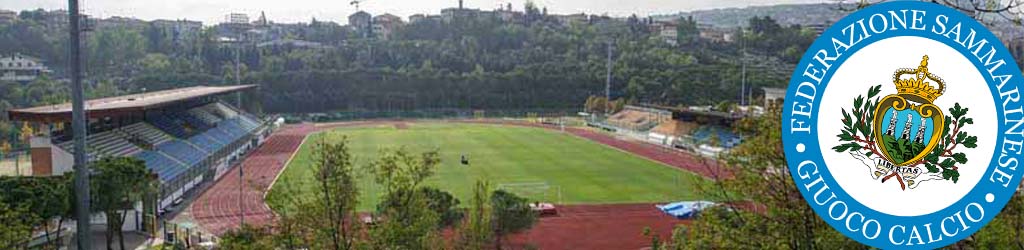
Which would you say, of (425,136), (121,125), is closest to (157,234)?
(121,125)

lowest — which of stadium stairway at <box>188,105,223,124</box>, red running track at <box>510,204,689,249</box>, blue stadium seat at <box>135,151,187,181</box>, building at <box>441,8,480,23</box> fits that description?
red running track at <box>510,204,689,249</box>

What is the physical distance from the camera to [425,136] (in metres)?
54.8

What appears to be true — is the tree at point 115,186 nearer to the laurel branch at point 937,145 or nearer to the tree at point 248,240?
the tree at point 248,240

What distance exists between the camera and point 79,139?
9.59m

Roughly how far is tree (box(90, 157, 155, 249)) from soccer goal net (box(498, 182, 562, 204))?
12821 mm

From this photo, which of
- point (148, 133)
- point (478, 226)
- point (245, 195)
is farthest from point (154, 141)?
point (478, 226)

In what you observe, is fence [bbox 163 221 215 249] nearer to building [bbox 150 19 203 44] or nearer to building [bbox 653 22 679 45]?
building [bbox 150 19 203 44]

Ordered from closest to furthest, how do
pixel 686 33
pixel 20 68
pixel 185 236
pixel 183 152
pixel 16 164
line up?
pixel 185 236 → pixel 16 164 → pixel 183 152 → pixel 20 68 → pixel 686 33

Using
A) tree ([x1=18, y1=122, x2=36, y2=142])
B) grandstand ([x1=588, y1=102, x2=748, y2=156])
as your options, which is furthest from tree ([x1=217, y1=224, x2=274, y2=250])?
tree ([x1=18, y1=122, x2=36, y2=142])

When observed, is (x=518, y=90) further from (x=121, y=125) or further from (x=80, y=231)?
(x=80, y=231)

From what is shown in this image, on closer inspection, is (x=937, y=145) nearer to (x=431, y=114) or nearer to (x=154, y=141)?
(x=154, y=141)

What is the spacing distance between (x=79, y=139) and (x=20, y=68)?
6639 centimetres

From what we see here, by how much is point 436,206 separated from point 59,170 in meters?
14.5

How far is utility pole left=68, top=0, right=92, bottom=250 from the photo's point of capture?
9336mm
